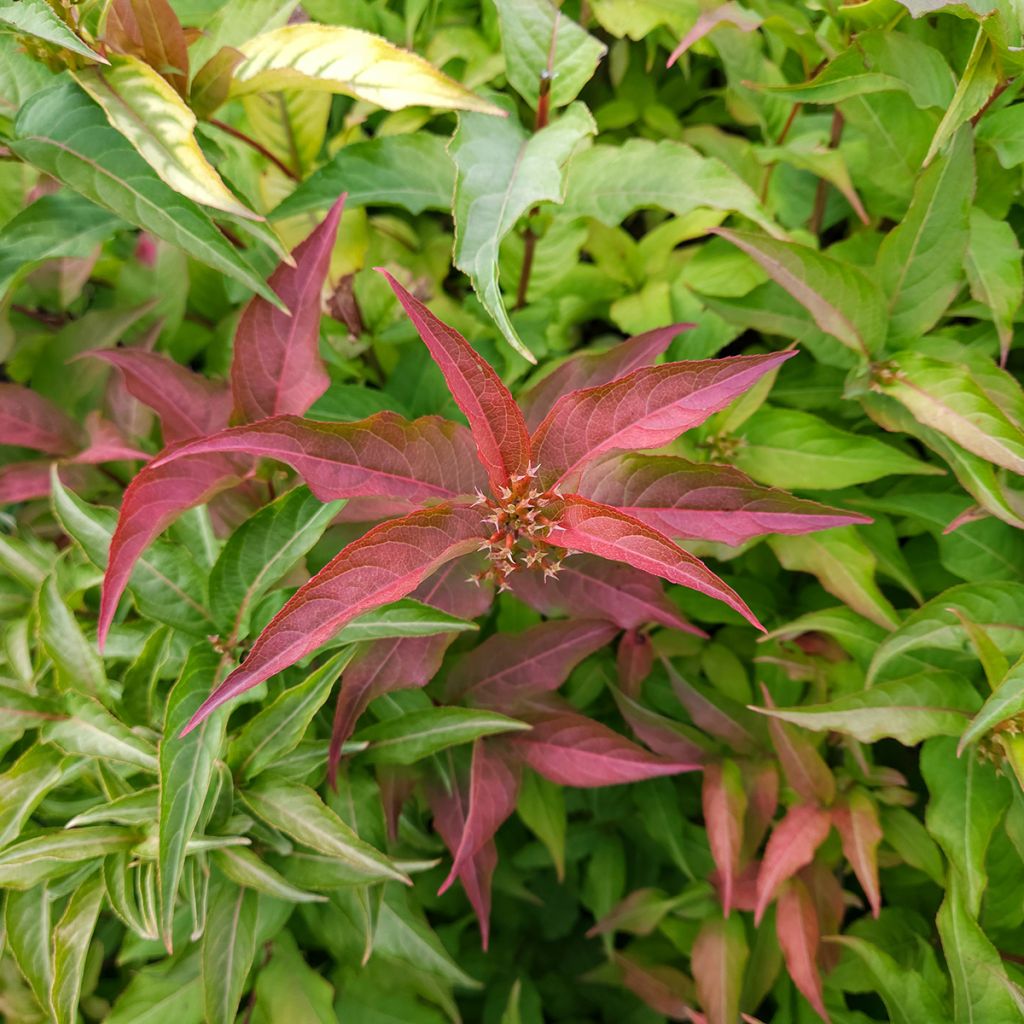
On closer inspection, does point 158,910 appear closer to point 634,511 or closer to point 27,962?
point 27,962

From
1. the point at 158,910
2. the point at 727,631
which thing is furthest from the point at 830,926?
the point at 158,910

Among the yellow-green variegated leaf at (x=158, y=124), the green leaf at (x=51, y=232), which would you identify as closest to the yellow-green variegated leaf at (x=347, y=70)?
the yellow-green variegated leaf at (x=158, y=124)

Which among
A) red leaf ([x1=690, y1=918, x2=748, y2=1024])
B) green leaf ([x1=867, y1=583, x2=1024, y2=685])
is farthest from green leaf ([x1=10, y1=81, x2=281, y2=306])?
red leaf ([x1=690, y1=918, x2=748, y2=1024])

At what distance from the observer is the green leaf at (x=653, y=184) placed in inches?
35.8

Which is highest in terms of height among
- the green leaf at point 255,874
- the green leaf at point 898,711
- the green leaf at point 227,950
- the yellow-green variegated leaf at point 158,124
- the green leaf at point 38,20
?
the green leaf at point 38,20

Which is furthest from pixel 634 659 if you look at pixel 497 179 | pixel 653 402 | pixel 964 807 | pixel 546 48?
pixel 546 48

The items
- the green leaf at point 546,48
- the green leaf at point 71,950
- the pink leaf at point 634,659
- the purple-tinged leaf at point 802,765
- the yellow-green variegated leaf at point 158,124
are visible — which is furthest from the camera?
the pink leaf at point 634,659

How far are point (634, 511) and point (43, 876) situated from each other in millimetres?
659

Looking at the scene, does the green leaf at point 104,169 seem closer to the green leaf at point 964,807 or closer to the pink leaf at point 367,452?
the pink leaf at point 367,452

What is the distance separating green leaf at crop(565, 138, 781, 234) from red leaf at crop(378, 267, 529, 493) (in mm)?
370

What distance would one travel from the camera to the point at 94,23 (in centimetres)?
79

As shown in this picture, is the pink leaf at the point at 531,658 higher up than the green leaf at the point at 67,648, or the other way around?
the green leaf at the point at 67,648

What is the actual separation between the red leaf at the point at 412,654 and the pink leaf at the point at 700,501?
0.19 m

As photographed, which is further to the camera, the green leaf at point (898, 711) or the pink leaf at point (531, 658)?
the pink leaf at point (531, 658)
